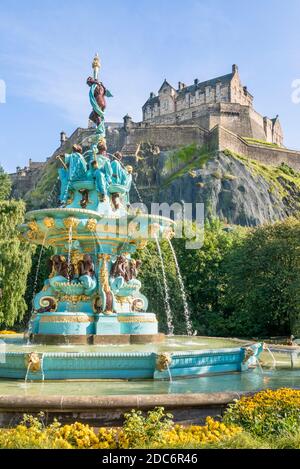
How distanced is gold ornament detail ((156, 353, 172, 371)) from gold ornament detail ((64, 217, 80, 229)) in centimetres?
531

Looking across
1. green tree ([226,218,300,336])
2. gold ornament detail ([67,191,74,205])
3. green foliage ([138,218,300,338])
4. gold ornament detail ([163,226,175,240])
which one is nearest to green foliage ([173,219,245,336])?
green foliage ([138,218,300,338])

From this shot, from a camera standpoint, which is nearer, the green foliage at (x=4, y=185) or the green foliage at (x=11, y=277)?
the green foliage at (x=11, y=277)

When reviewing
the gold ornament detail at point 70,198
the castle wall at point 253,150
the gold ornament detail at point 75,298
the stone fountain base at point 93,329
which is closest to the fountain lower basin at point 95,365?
the stone fountain base at point 93,329

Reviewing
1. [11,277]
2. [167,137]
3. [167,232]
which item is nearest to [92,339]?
[167,232]

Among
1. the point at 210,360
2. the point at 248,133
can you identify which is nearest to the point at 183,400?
the point at 210,360

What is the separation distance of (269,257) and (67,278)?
23.5 metres

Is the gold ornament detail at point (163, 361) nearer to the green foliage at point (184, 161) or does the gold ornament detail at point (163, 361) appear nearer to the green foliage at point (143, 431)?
the green foliage at point (143, 431)

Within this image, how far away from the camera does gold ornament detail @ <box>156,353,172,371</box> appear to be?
1002cm

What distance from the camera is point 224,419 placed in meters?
6.62

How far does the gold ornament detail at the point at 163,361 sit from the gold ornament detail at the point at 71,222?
5309 mm

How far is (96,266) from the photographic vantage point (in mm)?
14898

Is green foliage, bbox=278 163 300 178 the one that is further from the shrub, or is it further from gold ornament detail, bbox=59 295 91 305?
the shrub

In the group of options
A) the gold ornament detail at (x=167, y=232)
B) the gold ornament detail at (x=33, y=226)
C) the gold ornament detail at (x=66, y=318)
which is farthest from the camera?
the gold ornament detail at (x=167, y=232)

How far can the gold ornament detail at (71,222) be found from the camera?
45.6 ft
